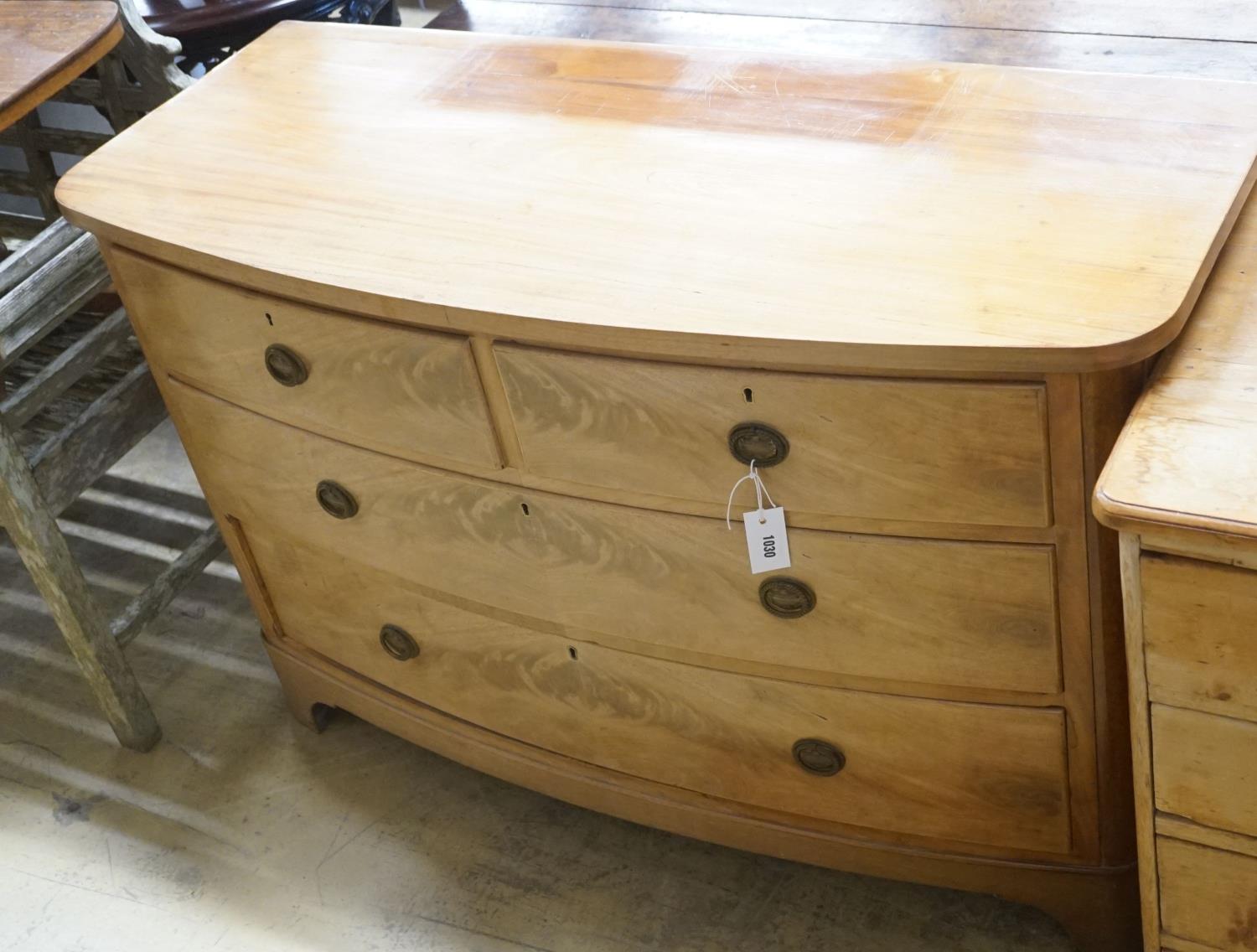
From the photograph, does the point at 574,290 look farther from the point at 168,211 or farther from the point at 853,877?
the point at 853,877

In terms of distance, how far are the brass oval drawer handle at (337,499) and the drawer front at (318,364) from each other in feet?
0.26

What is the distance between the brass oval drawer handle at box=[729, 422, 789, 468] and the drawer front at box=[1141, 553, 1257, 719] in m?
0.33

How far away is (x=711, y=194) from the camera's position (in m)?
1.36

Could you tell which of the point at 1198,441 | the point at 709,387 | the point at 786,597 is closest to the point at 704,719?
the point at 786,597

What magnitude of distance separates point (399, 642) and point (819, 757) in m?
0.55

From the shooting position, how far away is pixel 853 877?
172cm

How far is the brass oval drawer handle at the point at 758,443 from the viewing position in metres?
1.24

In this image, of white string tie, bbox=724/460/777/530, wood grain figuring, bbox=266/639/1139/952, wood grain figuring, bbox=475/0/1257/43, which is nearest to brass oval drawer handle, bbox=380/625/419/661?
wood grain figuring, bbox=266/639/1139/952

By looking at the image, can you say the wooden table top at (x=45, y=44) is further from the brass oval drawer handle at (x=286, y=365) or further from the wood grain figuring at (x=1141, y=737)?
the wood grain figuring at (x=1141, y=737)

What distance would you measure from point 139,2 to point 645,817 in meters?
1.65

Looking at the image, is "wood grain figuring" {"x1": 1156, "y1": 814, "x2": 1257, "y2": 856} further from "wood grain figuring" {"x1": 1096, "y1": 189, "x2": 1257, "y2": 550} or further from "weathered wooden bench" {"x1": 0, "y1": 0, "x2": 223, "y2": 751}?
"weathered wooden bench" {"x1": 0, "y1": 0, "x2": 223, "y2": 751}

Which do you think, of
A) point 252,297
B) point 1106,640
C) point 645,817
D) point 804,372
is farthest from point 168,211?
point 1106,640

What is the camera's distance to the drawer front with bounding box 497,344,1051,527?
3.83 ft

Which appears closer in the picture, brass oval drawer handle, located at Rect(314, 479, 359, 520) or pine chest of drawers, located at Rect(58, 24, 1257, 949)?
pine chest of drawers, located at Rect(58, 24, 1257, 949)
